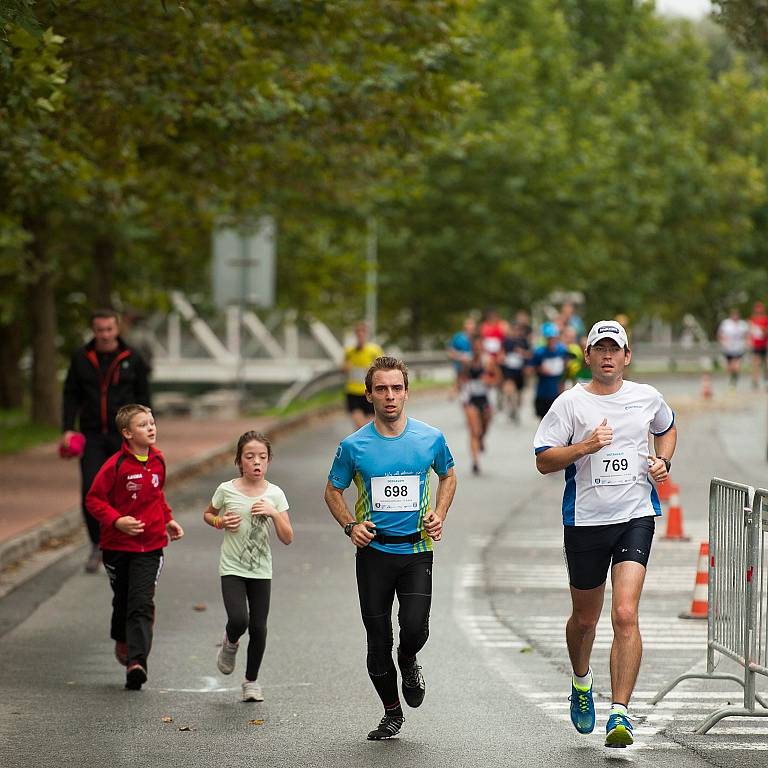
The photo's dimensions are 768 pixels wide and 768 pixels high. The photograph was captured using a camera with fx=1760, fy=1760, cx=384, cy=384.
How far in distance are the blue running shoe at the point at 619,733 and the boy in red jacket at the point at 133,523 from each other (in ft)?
8.92

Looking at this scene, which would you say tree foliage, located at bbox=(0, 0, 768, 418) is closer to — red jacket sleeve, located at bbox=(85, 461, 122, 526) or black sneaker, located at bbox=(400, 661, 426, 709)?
red jacket sleeve, located at bbox=(85, 461, 122, 526)

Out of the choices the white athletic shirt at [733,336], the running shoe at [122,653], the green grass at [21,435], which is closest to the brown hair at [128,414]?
the running shoe at [122,653]

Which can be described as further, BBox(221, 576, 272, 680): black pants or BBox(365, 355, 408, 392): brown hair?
BBox(221, 576, 272, 680): black pants

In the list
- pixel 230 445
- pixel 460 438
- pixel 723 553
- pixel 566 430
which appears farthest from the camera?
pixel 460 438

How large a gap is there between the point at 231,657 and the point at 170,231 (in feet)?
66.2

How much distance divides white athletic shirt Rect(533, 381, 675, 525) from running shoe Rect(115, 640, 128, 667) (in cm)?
265

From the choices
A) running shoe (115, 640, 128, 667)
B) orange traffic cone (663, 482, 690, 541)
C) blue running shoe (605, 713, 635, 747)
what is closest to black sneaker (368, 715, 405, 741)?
blue running shoe (605, 713, 635, 747)

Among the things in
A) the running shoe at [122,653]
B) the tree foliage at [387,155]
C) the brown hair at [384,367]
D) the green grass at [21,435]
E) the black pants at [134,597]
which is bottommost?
the green grass at [21,435]

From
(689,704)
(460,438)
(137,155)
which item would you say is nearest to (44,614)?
(689,704)

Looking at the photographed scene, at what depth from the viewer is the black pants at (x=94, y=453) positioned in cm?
1248

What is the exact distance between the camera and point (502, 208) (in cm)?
5050

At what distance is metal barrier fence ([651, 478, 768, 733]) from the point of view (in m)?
7.99

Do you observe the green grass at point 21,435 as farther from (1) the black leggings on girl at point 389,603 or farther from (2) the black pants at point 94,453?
(1) the black leggings on girl at point 389,603

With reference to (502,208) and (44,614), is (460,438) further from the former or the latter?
(502,208)
